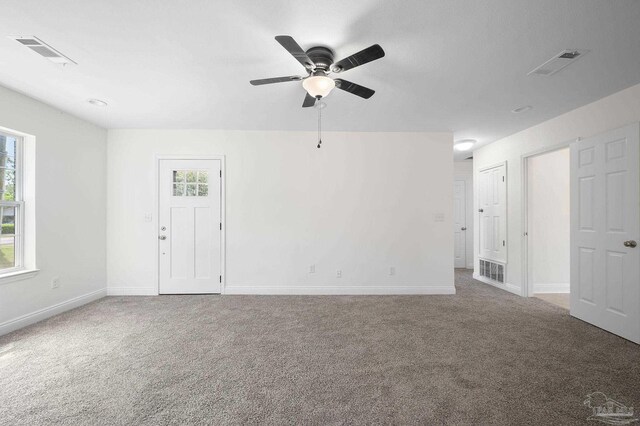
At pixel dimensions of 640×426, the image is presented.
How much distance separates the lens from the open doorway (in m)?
4.38

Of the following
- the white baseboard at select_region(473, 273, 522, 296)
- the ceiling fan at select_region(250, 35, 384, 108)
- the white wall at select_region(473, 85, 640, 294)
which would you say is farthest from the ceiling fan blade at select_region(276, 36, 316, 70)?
the white baseboard at select_region(473, 273, 522, 296)

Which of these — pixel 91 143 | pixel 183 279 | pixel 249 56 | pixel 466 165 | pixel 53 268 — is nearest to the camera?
pixel 249 56

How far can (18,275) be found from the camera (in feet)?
9.73

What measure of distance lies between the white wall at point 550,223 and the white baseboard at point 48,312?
261 inches

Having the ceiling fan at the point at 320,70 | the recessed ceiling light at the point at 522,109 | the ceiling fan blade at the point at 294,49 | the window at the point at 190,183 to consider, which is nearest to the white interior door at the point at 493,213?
the recessed ceiling light at the point at 522,109

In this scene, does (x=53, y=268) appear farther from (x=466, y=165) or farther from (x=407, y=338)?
(x=466, y=165)

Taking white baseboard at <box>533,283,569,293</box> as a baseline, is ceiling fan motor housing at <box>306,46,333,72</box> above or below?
above

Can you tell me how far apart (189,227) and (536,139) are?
17.5 feet

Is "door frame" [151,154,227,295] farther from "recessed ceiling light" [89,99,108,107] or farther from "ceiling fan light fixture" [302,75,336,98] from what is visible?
"ceiling fan light fixture" [302,75,336,98]

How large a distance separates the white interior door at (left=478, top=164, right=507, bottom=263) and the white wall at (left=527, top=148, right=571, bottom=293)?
1.35 feet

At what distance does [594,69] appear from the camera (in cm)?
244

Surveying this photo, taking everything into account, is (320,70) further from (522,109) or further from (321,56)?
(522,109)

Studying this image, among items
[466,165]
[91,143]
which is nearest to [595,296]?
[466,165]

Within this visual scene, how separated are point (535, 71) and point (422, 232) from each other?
2.48 m
